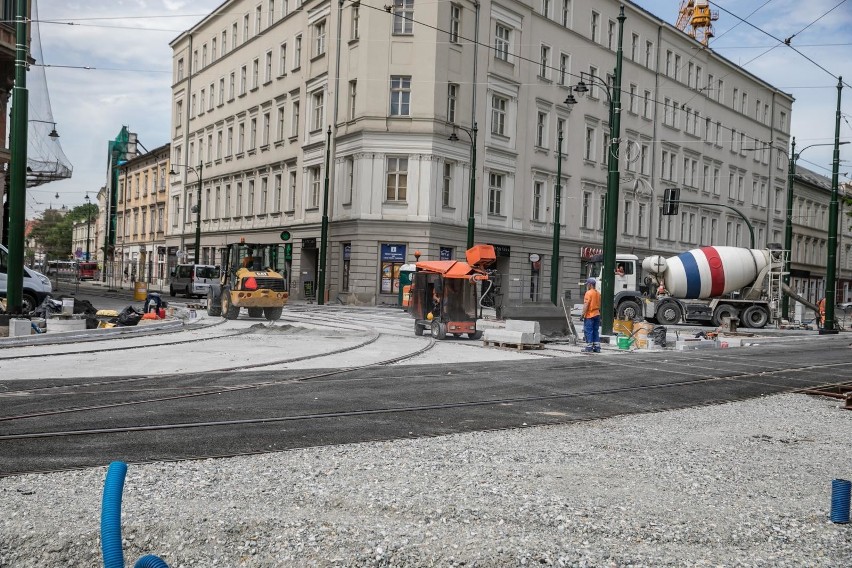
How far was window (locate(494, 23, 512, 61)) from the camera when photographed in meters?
41.8

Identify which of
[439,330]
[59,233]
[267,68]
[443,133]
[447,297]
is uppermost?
[267,68]

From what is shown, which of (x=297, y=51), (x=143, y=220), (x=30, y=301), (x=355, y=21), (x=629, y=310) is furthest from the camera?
(x=143, y=220)

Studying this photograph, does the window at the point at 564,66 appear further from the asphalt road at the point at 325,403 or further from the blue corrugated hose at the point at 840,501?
the blue corrugated hose at the point at 840,501

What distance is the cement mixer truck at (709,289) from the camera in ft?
103

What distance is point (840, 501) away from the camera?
533 cm

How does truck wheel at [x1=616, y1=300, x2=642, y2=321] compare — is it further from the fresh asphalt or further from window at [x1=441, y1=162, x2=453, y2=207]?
the fresh asphalt

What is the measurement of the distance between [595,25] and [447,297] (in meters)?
33.4

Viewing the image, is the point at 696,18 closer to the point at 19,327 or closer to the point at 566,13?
the point at 566,13

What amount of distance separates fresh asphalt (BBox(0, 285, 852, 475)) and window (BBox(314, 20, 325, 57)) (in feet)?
106

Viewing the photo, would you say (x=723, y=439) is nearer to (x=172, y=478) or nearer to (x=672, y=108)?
(x=172, y=478)

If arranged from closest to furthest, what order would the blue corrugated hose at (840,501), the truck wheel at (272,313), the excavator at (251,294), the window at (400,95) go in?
1. the blue corrugated hose at (840,501)
2. the excavator at (251,294)
3. the truck wheel at (272,313)
4. the window at (400,95)

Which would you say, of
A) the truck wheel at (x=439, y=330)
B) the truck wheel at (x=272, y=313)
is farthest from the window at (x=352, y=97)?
the truck wheel at (x=439, y=330)

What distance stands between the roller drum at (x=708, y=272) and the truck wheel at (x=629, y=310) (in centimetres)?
165

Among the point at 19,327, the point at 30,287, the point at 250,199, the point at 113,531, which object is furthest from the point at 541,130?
the point at 113,531
